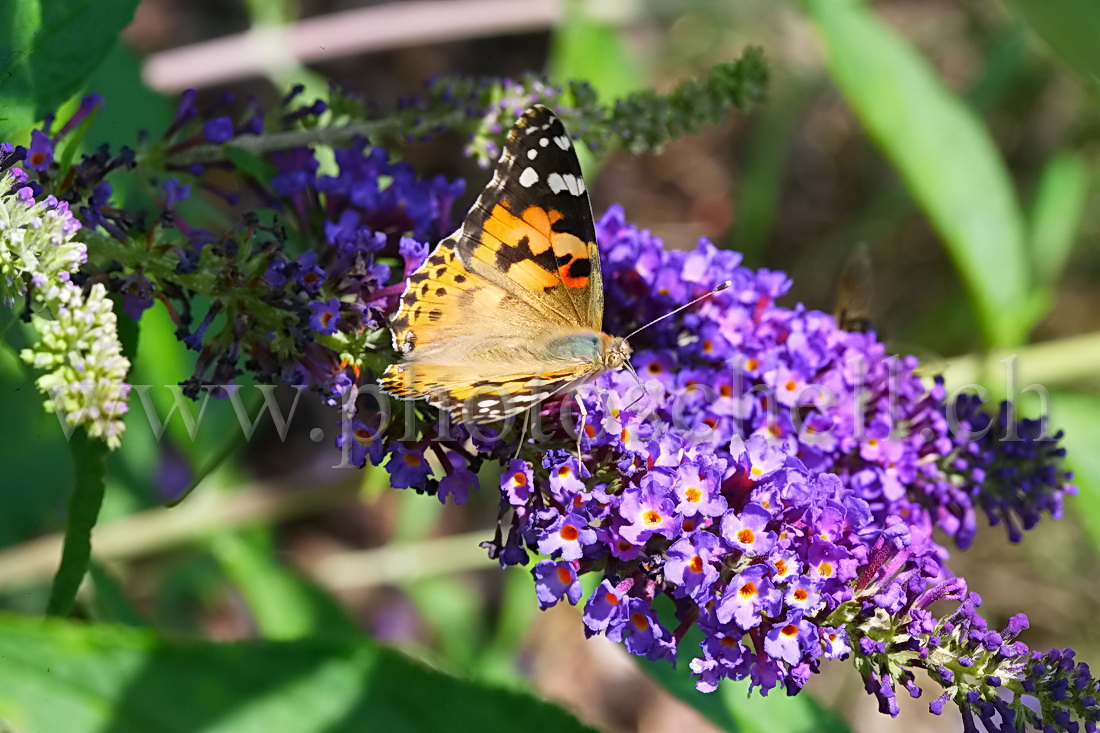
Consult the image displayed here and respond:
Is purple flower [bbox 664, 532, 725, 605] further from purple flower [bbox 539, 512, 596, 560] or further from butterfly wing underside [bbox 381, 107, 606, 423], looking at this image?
butterfly wing underside [bbox 381, 107, 606, 423]

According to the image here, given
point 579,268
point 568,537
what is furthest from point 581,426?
point 579,268

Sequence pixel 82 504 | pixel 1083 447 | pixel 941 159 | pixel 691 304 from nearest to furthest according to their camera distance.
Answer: pixel 82 504
pixel 691 304
pixel 1083 447
pixel 941 159

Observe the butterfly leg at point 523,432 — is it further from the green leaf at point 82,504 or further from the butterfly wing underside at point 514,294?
the green leaf at point 82,504

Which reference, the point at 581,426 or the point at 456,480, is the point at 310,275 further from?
the point at 581,426

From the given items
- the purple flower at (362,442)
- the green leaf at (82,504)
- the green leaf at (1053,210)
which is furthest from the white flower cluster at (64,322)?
the green leaf at (1053,210)

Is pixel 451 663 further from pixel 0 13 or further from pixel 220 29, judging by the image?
pixel 220 29

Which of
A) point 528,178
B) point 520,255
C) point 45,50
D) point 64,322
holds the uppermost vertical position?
point 45,50

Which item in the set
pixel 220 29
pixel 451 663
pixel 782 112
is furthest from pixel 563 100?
pixel 220 29
